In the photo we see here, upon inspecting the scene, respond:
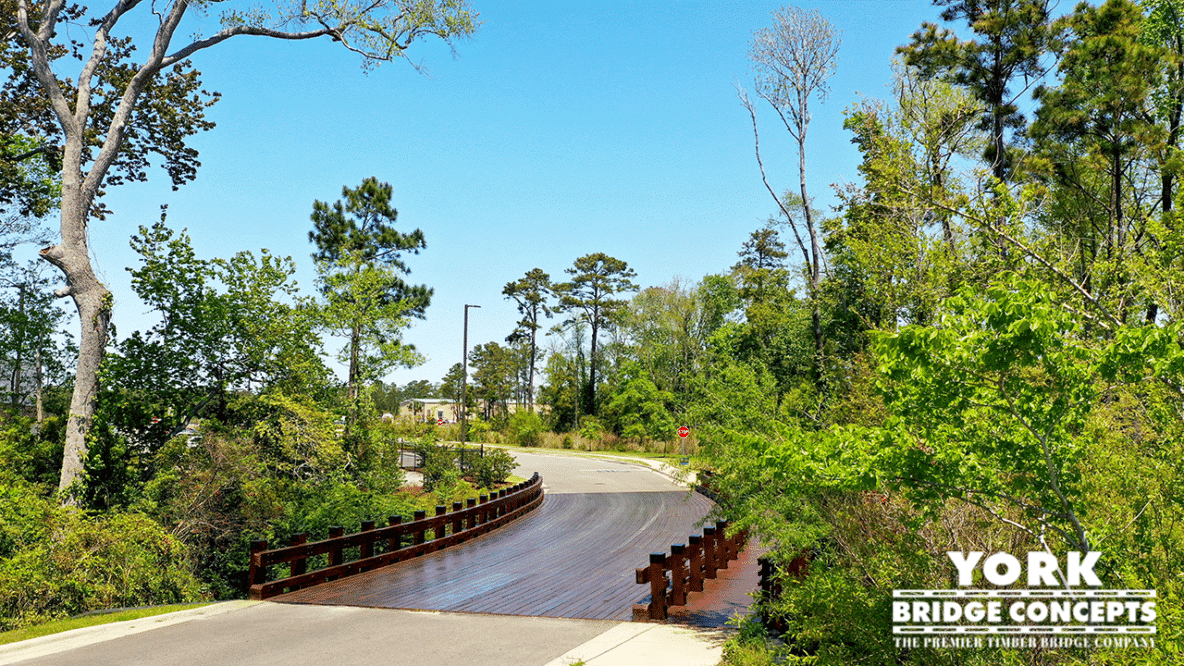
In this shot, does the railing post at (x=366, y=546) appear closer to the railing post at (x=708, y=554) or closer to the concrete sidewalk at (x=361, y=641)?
the concrete sidewalk at (x=361, y=641)

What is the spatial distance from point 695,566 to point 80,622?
22.9ft

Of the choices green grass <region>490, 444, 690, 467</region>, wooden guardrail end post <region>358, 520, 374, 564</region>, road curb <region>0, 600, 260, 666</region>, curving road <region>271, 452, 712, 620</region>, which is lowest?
green grass <region>490, 444, 690, 467</region>

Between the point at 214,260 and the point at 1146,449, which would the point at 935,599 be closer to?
the point at 1146,449

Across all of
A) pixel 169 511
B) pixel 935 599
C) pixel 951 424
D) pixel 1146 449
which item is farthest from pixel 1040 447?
pixel 169 511

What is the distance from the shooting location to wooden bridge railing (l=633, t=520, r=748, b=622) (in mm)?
8227

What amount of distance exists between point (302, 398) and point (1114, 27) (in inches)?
695

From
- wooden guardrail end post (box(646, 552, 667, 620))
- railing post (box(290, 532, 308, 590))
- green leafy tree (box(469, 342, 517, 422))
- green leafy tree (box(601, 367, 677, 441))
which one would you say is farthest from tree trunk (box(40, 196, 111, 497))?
green leafy tree (box(469, 342, 517, 422))

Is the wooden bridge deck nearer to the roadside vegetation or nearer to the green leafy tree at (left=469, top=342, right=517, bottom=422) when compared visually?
the roadside vegetation

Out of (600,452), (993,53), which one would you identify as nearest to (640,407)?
(600,452)

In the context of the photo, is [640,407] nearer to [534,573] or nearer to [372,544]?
[534,573]

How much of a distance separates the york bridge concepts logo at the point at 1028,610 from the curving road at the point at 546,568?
4.13 metres

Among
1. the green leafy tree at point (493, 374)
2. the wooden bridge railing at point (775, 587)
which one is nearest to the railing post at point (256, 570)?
the wooden bridge railing at point (775, 587)

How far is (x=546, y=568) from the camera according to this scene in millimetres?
11727

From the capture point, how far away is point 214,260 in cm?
1598
